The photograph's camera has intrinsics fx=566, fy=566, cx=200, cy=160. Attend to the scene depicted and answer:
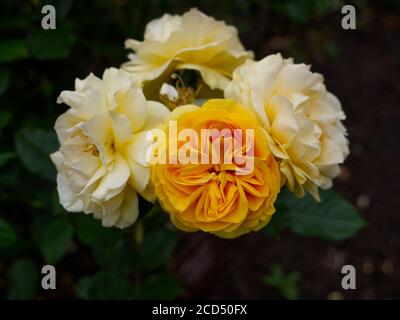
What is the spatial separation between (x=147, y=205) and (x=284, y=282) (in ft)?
4.03

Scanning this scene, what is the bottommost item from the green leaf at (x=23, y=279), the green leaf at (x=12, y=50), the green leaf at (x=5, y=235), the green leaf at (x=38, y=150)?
the green leaf at (x=23, y=279)

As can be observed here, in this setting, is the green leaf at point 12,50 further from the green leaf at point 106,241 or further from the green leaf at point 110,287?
the green leaf at point 110,287

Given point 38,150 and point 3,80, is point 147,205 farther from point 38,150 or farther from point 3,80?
point 3,80

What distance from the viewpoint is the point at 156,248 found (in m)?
1.34

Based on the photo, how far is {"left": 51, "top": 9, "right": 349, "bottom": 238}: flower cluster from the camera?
2.49 feet

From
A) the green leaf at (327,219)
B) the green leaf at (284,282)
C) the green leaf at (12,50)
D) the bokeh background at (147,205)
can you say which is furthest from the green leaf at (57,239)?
the green leaf at (284,282)

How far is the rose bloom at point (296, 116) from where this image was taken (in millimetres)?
794

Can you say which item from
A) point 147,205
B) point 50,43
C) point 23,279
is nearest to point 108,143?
point 147,205

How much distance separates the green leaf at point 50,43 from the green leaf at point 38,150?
0.20 m

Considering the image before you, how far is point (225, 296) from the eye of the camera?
6.36ft

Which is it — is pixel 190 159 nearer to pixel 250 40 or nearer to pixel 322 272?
pixel 322 272

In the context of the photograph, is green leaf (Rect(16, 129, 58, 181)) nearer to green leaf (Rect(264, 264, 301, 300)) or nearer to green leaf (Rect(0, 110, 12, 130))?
green leaf (Rect(0, 110, 12, 130))

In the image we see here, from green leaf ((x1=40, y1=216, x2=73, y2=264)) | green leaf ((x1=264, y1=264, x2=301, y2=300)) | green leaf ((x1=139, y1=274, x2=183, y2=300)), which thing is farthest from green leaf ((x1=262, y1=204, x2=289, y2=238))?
green leaf ((x1=264, y1=264, x2=301, y2=300))

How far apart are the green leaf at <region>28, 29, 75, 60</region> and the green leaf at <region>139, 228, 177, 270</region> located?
47 centimetres
